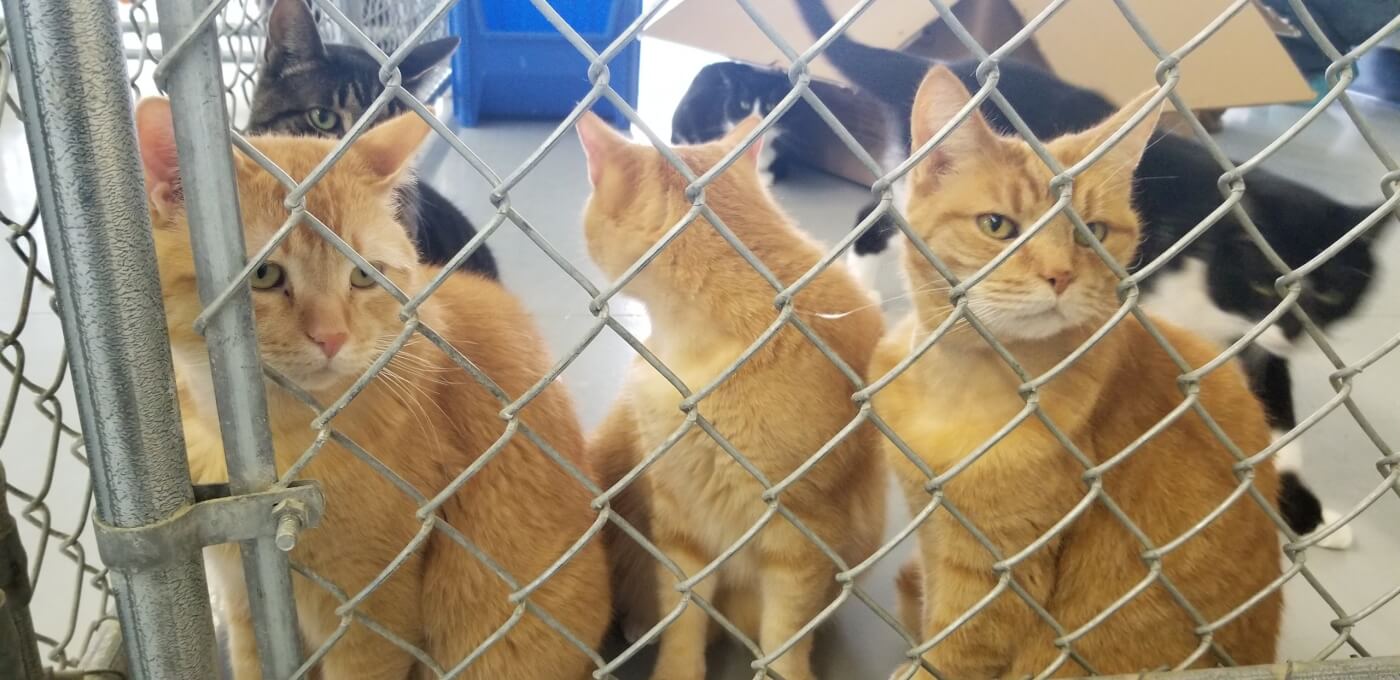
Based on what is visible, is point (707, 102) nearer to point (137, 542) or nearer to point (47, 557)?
point (137, 542)

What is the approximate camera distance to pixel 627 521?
51.9 inches

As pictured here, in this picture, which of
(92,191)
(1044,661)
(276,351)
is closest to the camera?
(92,191)

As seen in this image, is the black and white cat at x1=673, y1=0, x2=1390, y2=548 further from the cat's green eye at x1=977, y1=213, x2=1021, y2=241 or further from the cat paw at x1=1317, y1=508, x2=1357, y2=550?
the cat's green eye at x1=977, y1=213, x2=1021, y2=241

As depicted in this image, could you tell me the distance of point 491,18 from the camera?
1.11m

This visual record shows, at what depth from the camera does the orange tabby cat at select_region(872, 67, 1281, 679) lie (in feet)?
3.35

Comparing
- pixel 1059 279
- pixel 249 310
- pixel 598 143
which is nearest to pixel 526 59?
pixel 598 143

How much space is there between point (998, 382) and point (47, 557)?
4.98 feet

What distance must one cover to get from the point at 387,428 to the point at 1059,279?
75 cm

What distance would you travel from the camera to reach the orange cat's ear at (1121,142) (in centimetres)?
98

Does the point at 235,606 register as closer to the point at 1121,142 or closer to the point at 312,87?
the point at 312,87

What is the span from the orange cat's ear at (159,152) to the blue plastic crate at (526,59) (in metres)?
0.43

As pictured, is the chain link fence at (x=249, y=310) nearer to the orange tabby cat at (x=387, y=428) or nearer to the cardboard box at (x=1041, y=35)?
the orange tabby cat at (x=387, y=428)

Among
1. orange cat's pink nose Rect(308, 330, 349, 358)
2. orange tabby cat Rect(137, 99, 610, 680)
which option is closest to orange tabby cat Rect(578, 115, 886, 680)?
orange tabby cat Rect(137, 99, 610, 680)

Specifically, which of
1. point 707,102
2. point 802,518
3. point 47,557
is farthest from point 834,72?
point 47,557
